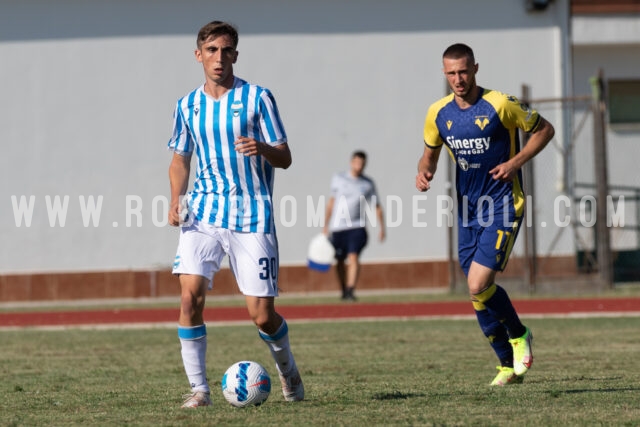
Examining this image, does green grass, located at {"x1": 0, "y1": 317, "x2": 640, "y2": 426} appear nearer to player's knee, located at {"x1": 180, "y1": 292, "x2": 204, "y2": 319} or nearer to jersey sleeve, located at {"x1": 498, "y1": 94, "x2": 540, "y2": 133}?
player's knee, located at {"x1": 180, "y1": 292, "x2": 204, "y2": 319}

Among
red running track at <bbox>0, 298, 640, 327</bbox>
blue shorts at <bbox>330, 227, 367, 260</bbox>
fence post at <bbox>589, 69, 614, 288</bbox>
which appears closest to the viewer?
red running track at <bbox>0, 298, 640, 327</bbox>

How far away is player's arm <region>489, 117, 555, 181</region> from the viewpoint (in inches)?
312

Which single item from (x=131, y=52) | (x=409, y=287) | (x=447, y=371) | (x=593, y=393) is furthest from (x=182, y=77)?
(x=593, y=393)

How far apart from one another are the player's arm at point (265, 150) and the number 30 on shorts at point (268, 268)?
539 mm

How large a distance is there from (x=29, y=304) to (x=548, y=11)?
10.9 metres

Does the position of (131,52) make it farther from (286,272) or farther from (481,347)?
(481,347)

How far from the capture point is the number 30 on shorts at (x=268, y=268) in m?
6.97

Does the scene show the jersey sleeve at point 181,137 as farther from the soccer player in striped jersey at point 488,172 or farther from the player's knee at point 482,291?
the player's knee at point 482,291

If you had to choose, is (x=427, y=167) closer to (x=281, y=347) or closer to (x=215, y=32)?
(x=281, y=347)

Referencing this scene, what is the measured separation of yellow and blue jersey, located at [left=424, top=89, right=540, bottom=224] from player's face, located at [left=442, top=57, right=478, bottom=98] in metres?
0.14

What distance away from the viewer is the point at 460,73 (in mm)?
7984

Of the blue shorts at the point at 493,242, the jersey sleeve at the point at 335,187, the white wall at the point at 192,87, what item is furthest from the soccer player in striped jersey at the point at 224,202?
the white wall at the point at 192,87

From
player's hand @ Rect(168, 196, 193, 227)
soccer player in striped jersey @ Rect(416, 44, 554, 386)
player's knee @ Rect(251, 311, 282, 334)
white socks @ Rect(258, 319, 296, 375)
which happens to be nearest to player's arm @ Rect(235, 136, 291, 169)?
player's hand @ Rect(168, 196, 193, 227)

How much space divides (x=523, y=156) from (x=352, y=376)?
6.81 ft
